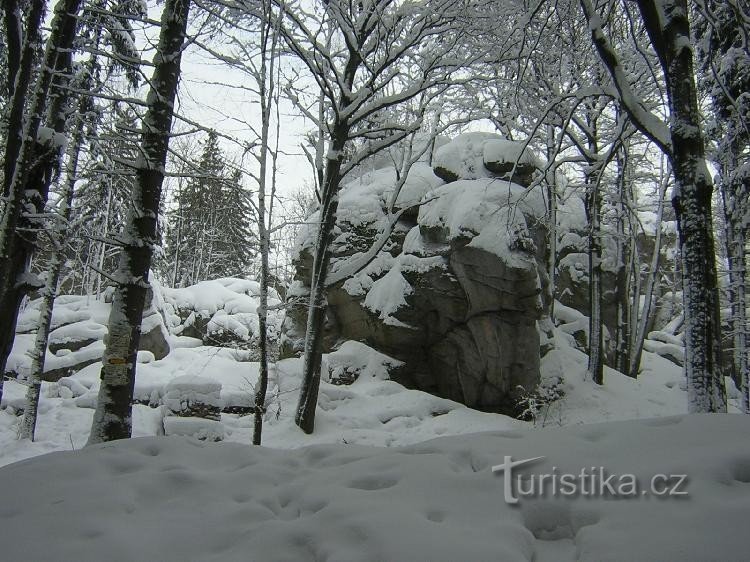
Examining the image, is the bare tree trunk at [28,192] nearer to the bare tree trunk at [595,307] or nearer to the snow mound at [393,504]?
the snow mound at [393,504]

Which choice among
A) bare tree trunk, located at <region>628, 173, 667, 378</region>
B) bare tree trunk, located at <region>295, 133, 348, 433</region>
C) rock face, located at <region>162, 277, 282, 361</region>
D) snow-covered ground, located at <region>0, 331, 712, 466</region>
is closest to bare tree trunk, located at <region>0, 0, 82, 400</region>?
snow-covered ground, located at <region>0, 331, 712, 466</region>

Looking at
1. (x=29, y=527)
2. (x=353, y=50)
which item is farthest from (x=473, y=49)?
(x=29, y=527)

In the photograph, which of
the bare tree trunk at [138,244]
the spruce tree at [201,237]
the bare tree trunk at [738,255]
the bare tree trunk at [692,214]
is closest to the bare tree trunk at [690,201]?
the bare tree trunk at [692,214]

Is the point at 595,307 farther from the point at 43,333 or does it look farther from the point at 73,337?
the point at 73,337

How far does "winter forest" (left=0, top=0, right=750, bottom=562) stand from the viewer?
1.97 metres

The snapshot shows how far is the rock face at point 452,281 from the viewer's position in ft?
34.3

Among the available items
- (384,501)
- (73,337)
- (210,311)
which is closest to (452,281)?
(384,501)

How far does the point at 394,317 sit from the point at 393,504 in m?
9.45

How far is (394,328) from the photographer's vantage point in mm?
11508

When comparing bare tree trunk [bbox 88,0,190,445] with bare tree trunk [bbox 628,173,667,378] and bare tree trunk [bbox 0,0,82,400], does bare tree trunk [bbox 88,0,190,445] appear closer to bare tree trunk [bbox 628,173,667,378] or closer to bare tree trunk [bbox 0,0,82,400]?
bare tree trunk [bbox 0,0,82,400]

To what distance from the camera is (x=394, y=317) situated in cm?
1150

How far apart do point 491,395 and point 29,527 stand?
395 inches

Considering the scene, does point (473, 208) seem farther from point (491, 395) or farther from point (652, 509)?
point (652, 509)

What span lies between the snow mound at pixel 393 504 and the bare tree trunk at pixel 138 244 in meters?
1.78
